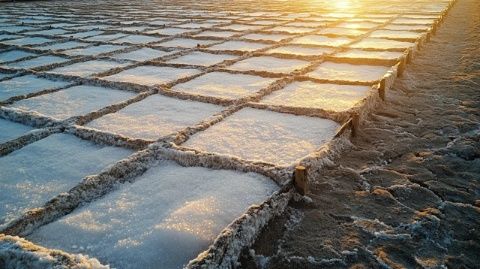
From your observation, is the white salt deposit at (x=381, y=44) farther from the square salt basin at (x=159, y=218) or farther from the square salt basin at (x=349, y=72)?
the square salt basin at (x=159, y=218)

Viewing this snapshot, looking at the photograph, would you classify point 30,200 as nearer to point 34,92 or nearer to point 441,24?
point 34,92

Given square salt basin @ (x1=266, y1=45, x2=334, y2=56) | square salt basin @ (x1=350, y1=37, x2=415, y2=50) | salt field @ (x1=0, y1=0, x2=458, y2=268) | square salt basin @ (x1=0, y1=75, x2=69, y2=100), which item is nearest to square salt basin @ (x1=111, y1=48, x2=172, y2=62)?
salt field @ (x1=0, y1=0, x2=458, y2=268)

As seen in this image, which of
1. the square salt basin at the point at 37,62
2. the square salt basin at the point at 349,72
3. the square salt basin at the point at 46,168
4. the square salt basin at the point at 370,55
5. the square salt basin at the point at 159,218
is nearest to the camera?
the square salt basin at the point at 159,218

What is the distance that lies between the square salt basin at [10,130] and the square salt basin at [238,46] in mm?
2357

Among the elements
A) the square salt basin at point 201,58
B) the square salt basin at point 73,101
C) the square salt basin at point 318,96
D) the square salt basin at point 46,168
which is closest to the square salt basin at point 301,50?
the square salt basin at point 201,58

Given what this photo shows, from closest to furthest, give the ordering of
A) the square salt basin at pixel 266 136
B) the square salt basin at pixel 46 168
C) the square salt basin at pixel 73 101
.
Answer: the square salt basin at pixel 46 168
the square salt basin at pixel 266 136
the square salt basin at pixel 73 101

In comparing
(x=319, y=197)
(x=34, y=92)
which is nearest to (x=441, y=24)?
(x=319, y=197)

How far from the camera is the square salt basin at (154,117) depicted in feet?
7.10

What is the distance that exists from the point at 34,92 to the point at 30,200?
62.8 inches

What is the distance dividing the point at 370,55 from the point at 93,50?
121 inches

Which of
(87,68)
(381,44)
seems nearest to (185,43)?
(87,68)

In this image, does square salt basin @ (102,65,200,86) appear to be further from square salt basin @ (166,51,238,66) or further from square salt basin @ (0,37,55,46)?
square salt basin @ (0,37,55,46)

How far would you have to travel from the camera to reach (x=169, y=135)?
2066 mm

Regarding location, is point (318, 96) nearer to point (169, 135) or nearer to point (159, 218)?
point (169, 135)
